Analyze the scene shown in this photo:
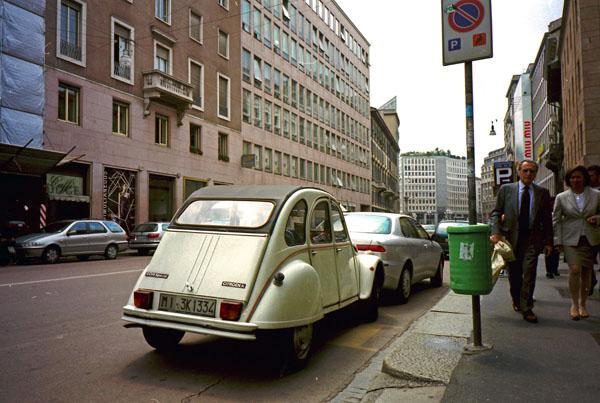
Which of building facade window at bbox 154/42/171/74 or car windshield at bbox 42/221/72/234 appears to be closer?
car windshield at bbox 42/221/72/234

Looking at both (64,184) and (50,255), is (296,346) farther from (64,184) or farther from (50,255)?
(64,184)

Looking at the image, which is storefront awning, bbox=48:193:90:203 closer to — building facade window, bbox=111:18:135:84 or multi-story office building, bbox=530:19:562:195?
building facade window, bbox=111:18:135:84

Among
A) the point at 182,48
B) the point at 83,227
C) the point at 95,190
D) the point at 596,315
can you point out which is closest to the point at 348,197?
the point at 182,48

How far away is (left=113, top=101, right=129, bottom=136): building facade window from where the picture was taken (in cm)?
2611

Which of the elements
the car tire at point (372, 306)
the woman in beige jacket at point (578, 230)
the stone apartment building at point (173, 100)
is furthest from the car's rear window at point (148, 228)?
the woman in beige jacket at point (578, 230)

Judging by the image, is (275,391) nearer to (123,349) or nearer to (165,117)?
(123,349)

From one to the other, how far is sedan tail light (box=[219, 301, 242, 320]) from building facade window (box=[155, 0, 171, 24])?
93.8 ft

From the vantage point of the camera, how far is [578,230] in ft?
21.1

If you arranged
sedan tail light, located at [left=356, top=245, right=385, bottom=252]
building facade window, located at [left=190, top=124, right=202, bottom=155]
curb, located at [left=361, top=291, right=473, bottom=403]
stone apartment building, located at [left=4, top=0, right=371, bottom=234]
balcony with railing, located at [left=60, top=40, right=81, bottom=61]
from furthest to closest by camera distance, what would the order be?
building facade window, located at [left=190, top=124, right=202, bottom=155] < stone apartment building, located at [left=4, top=0, right=371, bottom=234] < balcony with railing, located at [left=60, top=40, right=81, bottom=61] < sedan tail light, located at [left=356, top=245, right=385, bottom=252] < curb, located at [left=361, top=291, right=473, bottom=403]

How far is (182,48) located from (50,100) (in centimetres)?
1085

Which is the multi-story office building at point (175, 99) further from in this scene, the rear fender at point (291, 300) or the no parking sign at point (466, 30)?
the no parking sign at point (466, 30)

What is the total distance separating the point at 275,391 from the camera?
4.10 meters

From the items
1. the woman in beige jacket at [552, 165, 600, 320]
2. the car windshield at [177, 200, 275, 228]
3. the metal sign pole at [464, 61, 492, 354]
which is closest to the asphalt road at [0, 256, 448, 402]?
the metal sign pole at [464, 61, 492, 354]

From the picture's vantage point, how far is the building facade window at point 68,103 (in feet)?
75.8
